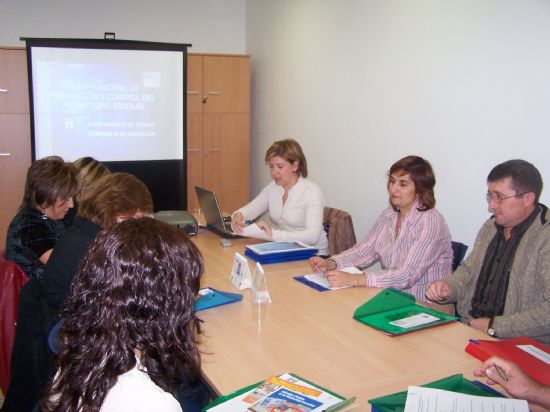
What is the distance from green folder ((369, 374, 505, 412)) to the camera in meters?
1.45

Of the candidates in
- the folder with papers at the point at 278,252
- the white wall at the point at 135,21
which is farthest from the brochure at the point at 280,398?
the white wall at the point at 135,21

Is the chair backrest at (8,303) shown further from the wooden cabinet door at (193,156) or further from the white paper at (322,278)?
the wooden cabinet door at (193,156)

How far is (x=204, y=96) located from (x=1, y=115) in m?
1.92

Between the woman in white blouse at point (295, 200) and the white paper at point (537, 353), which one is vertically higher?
the woman in white blouse at point (295, 200)

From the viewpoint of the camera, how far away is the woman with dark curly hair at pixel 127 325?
111 cm

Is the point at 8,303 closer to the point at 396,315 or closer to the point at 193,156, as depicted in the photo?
the point at 396,315

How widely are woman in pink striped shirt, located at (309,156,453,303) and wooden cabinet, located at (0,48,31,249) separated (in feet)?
11.3

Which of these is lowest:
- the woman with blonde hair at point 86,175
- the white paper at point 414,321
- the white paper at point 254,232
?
the white paper at point 414,321

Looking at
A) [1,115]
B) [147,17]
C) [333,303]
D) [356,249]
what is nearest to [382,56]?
[356,249]

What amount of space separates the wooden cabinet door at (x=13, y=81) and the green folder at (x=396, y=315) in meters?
4.12

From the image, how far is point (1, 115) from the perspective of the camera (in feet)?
16.4

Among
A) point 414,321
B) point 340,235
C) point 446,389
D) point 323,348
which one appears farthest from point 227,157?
point 446,389

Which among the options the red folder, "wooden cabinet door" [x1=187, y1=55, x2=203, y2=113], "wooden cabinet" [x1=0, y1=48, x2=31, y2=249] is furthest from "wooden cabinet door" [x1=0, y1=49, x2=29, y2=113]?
the red folder

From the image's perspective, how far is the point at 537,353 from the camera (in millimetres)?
1794
